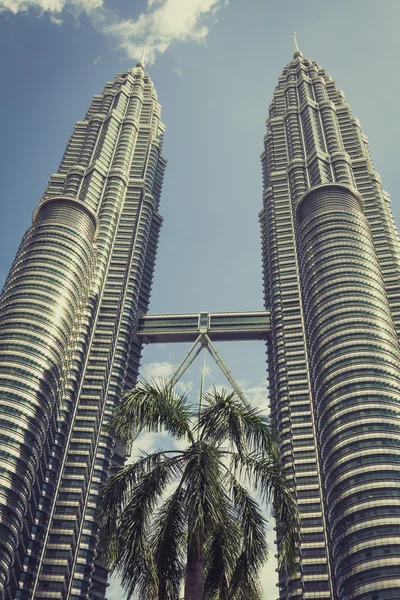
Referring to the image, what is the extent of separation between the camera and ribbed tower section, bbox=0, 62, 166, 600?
395 ft

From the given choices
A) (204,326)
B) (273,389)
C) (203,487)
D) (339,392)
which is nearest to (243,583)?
(203,487)

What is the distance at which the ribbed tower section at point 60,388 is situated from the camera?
4734 inches

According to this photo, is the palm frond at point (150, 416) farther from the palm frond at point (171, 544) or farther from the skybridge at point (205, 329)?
the skybridge at point (205, 329)

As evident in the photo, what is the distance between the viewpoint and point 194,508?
Answer: 19469mm

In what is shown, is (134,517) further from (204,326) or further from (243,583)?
(204,326)

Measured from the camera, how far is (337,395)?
12638cm

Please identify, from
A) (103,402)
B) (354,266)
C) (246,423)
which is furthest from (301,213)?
(246,423)

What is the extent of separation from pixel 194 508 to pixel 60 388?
128 m

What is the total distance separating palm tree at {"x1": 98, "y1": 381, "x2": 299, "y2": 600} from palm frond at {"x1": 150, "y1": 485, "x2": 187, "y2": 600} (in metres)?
0.03

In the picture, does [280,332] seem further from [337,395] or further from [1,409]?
[1,409]

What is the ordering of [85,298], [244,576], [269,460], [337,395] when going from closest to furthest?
[244,576], [269,460], [337,395], [85,298]

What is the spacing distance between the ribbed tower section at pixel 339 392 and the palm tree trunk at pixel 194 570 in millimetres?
79122

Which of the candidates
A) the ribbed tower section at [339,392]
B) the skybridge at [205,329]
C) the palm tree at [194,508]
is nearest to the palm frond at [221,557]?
the palm tree at [194,508]

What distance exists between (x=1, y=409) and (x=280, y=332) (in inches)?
3031
